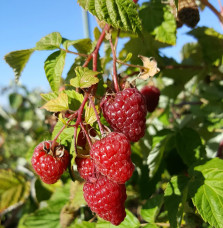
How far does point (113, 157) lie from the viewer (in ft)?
2.63

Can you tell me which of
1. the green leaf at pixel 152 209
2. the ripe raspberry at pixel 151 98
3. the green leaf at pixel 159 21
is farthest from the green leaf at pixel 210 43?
the green leaf at pixel 152 209

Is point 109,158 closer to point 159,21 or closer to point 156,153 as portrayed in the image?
point 156,153

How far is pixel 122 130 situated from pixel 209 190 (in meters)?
0.42

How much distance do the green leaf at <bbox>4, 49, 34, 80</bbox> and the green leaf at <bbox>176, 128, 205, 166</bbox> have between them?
2.77 ft

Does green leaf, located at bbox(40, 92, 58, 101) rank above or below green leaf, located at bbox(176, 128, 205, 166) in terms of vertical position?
above

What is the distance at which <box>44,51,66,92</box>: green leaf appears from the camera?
3.54 feet

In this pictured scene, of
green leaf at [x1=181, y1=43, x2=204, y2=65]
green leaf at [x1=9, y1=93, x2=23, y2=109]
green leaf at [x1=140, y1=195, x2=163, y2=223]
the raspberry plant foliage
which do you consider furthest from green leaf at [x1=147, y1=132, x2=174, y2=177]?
green leaf at [x1=9, y1=93, x2=23, y2=109]

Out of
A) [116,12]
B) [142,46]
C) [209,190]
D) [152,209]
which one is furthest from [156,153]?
[116,12]

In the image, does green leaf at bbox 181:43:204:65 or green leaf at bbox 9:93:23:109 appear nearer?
green leaf at bbox 181:43:204:65

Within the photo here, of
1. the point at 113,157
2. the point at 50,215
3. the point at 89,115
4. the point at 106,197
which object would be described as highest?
the point at 89,115

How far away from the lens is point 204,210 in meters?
0.99

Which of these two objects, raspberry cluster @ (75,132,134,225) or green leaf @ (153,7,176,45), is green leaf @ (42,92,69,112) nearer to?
raspberry cluster @ (75,132,134,225)

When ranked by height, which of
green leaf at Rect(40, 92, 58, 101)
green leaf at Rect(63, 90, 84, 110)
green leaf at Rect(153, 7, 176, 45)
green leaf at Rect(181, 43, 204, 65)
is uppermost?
green leaf at Rect(153, 7, 176, 45)

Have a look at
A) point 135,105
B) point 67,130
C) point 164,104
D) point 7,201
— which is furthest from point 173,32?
point 7,201
